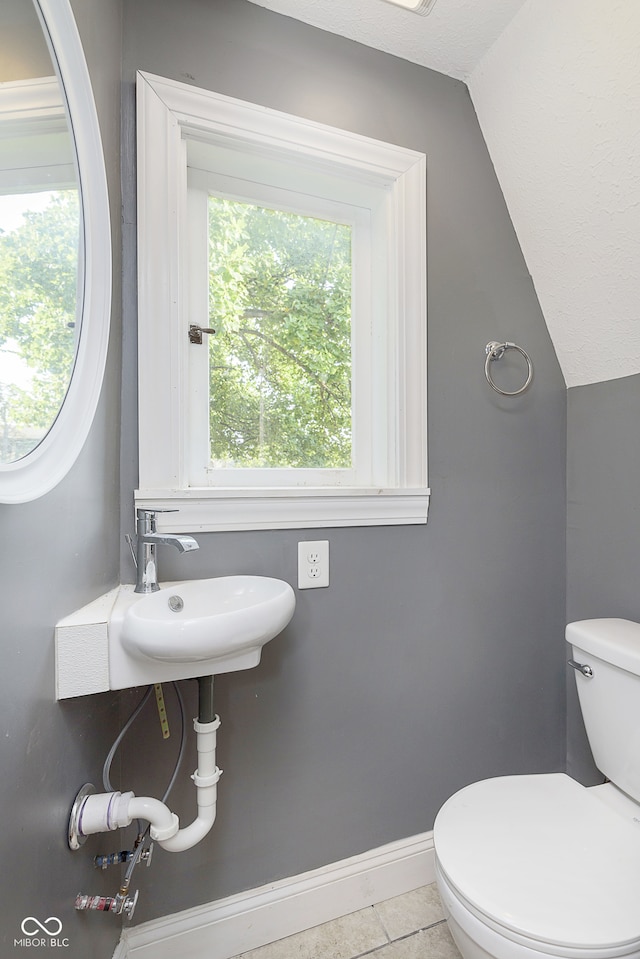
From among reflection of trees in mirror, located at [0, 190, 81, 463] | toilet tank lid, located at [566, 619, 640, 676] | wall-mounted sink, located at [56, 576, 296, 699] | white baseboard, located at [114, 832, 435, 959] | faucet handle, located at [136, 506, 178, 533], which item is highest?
reflection of trees in mirror, located at [0, 190, 81, 463]

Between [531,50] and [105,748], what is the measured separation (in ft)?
6.44

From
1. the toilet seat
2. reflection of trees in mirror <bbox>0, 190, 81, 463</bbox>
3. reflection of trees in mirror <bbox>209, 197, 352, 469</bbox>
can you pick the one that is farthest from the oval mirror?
the toilet seat

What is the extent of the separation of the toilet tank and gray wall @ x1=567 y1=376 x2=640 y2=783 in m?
0.18

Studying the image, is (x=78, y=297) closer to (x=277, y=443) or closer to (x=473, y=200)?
(x=277, y=443)

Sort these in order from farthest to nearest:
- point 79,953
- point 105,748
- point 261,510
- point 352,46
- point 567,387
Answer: point 567,387
point 352,46
point 261,510
point 105,748
point 79,953

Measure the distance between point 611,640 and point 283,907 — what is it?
108cm

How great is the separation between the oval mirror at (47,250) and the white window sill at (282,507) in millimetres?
313

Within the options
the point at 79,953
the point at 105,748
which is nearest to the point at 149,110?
the point at 105,748

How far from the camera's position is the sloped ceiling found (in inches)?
41.2

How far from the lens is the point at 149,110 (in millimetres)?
1046

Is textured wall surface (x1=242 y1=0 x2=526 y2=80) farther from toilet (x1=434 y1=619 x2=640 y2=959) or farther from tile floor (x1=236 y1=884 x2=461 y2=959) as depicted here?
tile floor (x1=236 y1=884 x2=461 y2=959)

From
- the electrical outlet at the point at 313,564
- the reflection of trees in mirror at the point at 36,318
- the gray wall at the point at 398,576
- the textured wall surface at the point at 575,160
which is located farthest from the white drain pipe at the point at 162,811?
the textured wall surface at the point at 575,160

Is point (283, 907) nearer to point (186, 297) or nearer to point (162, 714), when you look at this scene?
point (162, 714)

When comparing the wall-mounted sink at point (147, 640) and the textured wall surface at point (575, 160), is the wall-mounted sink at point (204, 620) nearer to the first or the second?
the wall-mounted sink at point (147, 640)
